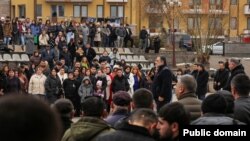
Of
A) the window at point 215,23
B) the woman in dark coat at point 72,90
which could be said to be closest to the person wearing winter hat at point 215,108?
the woman in dark coat at point 72,90

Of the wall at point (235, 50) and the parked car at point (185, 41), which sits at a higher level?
the parked car at point (185, 41)

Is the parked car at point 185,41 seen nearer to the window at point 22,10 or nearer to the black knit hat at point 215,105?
the window at point 22,10

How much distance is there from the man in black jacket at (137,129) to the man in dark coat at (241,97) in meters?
1.99

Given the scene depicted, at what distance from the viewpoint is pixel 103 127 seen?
588cm

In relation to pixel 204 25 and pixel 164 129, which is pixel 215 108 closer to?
pixel 164 129

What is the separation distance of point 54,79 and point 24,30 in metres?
15.3

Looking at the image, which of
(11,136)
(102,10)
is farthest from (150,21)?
(11,136)

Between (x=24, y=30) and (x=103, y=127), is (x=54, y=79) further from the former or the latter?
(x=24, y=30)

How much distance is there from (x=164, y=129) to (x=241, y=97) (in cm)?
215

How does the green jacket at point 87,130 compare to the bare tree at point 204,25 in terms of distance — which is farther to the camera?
the bare tree at point 204,25

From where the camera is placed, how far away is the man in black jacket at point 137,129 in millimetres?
4734

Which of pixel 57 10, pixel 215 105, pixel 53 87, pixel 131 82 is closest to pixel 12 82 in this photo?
pixel 53 87

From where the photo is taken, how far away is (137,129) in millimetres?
4773

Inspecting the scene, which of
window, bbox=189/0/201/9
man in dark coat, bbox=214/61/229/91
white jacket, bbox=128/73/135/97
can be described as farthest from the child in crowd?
window, bbox=189/0/201/9
